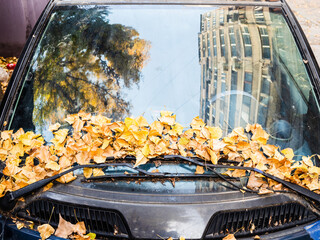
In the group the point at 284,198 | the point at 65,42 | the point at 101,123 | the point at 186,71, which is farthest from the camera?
the point at 65,42

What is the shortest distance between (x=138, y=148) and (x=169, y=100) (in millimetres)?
468

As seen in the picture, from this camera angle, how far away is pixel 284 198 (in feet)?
6.34

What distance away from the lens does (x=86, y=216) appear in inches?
73.1

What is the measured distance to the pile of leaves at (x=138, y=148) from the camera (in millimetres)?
2004

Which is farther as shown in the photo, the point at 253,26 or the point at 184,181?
the point at 253,26

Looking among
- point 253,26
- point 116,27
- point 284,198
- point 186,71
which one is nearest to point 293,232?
point 284,198

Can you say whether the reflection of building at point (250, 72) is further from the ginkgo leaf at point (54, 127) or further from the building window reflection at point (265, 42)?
the ginkgo leaf at point (54, 127)

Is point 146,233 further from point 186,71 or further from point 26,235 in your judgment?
point 186,71

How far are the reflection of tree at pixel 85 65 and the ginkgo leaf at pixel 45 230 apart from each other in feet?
2.38

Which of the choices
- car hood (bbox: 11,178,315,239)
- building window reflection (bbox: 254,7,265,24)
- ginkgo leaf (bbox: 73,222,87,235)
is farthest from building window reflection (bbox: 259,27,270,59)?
ginkgo leaf (bbox: 73,222,87,235)

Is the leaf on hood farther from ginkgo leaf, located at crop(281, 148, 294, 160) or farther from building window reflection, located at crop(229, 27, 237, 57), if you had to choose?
building window reflection, located at crop(229, 27, 237, 57)

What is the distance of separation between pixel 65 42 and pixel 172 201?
62.0 inches

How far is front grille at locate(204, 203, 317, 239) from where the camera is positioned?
1828 mm

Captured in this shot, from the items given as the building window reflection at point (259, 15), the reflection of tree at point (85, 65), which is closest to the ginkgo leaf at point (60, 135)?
the reflection of tree at point (85, 65)
